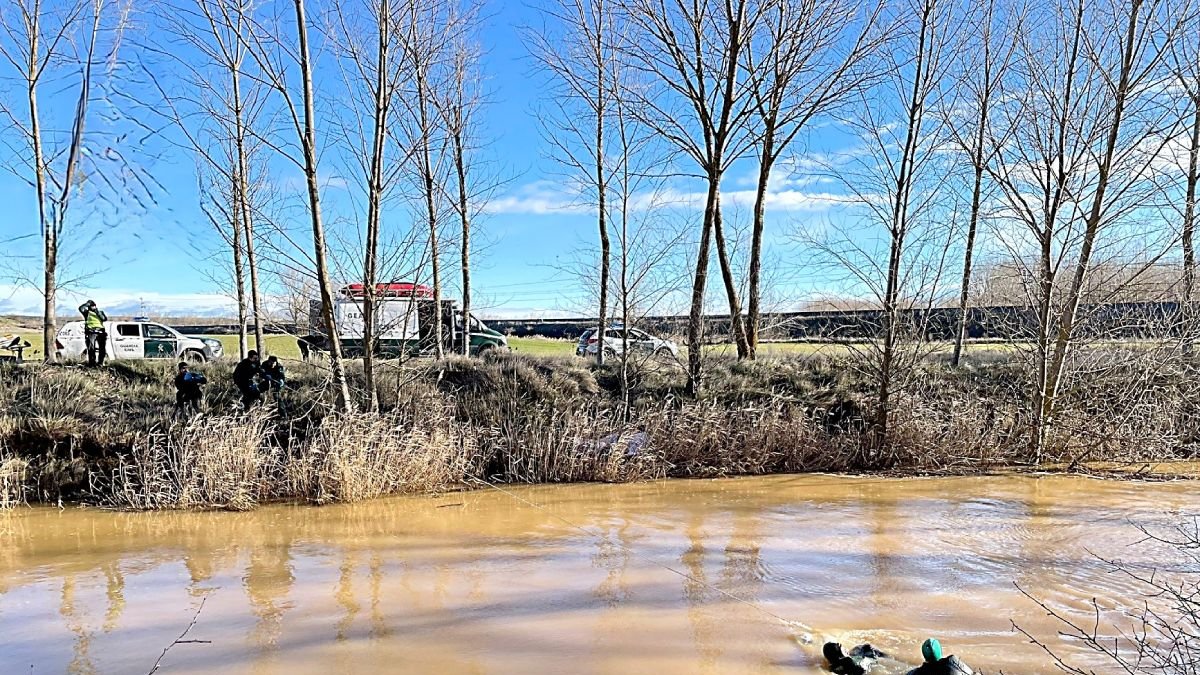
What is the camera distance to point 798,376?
1642cm

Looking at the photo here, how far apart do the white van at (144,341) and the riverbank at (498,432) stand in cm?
523

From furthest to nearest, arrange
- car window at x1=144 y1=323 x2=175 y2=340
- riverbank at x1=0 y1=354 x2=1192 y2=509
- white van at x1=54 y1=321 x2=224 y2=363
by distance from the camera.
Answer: car window at x1=144 y1=323 x2=175 y2=340 → white van at x1=54 y1=321 x2=224 y2=363 → riverbank at x1=0 y1=354 x2=1192 y2=509

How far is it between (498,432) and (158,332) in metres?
12.5

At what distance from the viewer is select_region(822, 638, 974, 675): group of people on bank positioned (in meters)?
4.88

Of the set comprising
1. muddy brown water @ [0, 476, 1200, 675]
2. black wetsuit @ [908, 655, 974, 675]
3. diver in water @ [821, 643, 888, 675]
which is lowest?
muddy brown water @ [0, 476, 1200, 675]

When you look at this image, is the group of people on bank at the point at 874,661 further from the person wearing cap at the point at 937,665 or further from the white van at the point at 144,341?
the white van at the point at 144,341

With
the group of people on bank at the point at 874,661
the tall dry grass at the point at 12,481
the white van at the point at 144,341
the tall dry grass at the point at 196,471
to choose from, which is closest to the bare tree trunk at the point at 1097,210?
the group of people on bank at the point at 874,661

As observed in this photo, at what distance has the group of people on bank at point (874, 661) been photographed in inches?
192

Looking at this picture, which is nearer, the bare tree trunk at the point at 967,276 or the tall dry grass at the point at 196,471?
the tall dry grass at the point at 196,471

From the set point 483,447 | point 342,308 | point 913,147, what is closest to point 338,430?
point 483,447

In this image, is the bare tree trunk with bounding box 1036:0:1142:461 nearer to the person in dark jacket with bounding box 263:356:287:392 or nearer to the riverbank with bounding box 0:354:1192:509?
the riverbank with bounding box 0:354:1192:509

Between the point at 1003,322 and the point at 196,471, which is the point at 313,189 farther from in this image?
the point at 1003,322

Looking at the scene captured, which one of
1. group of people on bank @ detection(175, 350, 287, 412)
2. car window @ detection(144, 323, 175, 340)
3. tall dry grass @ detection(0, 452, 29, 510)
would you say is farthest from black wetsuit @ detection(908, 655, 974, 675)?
car window @ detection(144, 323, 175, 340)

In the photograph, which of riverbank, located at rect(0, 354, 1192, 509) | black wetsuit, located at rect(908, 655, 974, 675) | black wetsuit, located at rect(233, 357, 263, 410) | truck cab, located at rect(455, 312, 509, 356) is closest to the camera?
black wetsuit, located at rect(908, 655, 974, 675)
